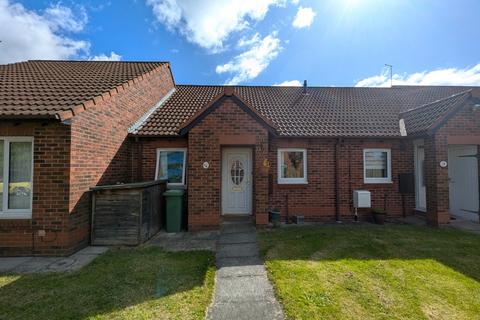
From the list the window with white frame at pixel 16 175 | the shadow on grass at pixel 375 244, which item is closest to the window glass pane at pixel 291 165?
the shadow on grass at pixel 375 244

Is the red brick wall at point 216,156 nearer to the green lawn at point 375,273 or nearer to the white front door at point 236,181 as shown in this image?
the white front door at point 236,181

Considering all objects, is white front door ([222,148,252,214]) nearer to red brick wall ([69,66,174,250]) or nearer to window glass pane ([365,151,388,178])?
red brick wall ([69,66,174,250])

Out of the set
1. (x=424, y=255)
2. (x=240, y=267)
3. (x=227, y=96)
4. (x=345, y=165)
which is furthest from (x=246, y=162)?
(x=424, y=255)

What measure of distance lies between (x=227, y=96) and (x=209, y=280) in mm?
5568

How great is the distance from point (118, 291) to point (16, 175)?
418cm

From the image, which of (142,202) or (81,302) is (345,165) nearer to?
(142,202)

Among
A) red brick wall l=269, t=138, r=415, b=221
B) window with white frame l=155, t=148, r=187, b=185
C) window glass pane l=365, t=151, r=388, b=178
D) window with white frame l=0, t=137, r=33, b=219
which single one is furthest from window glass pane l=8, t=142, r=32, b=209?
window glass pane l=365, t=151, r=388, b=178

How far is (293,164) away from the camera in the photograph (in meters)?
9.05

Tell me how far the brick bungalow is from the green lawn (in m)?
1.86

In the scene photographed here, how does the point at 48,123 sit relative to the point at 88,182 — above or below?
above

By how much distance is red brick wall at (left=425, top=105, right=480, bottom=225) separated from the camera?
311 inches

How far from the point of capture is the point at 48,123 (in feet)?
18.5

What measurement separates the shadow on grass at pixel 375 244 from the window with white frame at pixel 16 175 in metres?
5.81

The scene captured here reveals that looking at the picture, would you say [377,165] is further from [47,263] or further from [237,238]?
[47,263]
